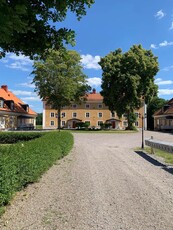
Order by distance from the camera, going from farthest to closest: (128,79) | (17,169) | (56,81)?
(56,81)
(128,79)
(17,169)

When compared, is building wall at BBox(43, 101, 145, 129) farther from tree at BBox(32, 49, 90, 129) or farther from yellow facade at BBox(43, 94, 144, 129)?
tree at BBox(32, 49, 90, 129)

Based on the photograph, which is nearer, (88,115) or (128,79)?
(128,79)

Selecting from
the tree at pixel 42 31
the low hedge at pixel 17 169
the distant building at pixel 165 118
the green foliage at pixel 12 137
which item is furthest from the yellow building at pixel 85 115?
the tree at pixel 42 31

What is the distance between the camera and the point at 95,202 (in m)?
6.06

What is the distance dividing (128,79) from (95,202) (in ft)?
133

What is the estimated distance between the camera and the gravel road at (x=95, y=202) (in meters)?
4.82

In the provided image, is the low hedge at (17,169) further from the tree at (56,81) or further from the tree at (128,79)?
the tree at (56,81)

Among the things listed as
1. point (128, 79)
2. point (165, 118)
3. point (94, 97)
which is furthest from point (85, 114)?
point (128, 79)

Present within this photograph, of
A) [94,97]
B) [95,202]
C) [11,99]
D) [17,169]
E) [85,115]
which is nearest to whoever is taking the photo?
[17,169]

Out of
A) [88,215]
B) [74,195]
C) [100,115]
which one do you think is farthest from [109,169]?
[100,115]

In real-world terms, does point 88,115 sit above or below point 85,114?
below

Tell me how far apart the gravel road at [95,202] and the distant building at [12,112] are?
133 feet

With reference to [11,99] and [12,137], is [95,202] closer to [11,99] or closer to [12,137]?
[12,137]

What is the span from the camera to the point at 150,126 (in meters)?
74.4
